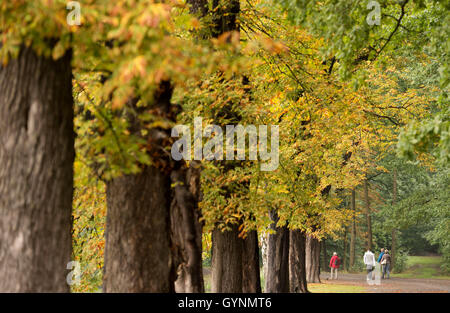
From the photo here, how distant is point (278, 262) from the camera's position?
2022 cm

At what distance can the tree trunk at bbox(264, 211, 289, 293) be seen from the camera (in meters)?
20.2

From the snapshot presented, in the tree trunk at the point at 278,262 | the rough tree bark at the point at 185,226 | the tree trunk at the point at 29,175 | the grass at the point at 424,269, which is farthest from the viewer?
the grass at the point at 424,269

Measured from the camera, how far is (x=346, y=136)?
20.0 metres

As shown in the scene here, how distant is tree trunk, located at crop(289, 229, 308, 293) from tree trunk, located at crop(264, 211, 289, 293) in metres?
3.43

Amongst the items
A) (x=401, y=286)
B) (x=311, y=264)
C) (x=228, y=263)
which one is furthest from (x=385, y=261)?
(x=228, y=263)

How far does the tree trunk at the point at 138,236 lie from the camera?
670cm

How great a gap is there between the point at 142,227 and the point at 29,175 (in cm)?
164

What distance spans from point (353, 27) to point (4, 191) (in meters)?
8.15

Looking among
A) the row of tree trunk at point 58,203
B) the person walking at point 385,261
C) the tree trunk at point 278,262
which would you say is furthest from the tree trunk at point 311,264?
the row of tree trunk at point 58,203

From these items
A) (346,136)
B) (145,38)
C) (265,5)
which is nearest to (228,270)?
(265,5)

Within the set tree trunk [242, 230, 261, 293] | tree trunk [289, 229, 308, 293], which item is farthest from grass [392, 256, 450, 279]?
tree trunk [242, 230, 261, 293]

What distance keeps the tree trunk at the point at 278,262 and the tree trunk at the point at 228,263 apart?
8.34 meters

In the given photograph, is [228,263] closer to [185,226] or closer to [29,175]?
[185,226]

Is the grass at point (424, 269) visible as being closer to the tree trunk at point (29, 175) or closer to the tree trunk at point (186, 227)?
the tree trunk at point (186, 227)
